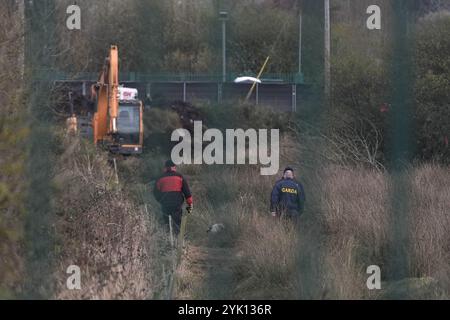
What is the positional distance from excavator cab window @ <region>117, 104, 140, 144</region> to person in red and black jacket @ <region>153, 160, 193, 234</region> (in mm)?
12965

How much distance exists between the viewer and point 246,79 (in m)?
27.8

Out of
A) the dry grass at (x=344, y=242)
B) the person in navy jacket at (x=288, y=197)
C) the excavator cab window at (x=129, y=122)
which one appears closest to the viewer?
the dry grass at (x=344, y=242)

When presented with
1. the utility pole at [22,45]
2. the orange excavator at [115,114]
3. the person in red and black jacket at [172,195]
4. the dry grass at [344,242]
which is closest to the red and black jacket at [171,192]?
the person in red and black jacket at [172,195]

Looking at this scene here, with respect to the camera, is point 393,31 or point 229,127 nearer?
point 393,31

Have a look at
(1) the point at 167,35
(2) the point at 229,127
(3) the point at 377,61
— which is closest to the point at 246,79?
(1) the point at 167,35

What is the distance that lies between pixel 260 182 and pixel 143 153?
8.59 metres

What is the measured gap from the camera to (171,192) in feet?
45.5

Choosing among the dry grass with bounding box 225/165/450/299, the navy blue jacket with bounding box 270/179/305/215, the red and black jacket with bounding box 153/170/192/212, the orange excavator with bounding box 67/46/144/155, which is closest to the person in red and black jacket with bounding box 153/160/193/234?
the red and black jacket with bounding box 153/170/192/212

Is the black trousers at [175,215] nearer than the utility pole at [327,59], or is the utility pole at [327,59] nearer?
the black trousers at [175,215]

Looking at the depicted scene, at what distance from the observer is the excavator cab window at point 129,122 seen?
26.9 metres

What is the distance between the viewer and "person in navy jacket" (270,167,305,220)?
42.8 feet

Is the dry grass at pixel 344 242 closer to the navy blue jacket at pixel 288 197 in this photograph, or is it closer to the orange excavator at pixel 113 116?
the navy blue jacket at pixel 288 197

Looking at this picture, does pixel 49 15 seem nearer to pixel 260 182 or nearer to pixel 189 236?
pixel 189 236

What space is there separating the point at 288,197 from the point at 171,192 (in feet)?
6.18
